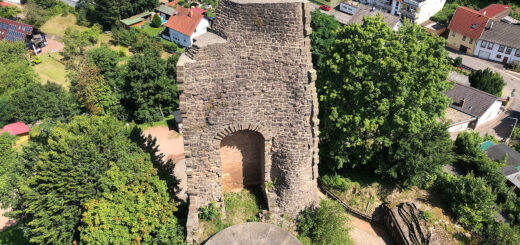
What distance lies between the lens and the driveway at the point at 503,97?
42.9m

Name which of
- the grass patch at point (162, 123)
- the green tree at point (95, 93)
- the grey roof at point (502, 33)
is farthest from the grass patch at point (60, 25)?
the grey roof at point (502, 33)

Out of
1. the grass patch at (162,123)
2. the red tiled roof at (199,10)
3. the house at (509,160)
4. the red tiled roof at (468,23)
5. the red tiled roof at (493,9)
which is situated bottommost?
the grass patch at (162,123)

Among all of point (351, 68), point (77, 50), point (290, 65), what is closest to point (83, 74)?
point (77, 50)

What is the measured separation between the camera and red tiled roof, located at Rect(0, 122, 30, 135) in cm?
4234

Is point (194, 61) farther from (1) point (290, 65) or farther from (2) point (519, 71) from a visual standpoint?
(2) point (519, 71)

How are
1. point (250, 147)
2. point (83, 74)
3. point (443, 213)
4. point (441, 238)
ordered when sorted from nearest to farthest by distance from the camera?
point (250, 147), point (441, 238), point (443, 213), point (83, 74)

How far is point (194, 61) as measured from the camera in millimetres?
13836

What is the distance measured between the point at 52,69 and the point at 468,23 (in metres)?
68.6

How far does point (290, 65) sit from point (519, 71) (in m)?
55.9

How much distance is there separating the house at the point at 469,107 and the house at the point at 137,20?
58.1 metres

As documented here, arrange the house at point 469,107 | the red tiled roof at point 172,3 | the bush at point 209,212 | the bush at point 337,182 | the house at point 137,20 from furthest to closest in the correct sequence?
1. the red tiled roof at point 172,3
2. the house at point 137,20
3. the house at point 469,107
4. the bush at point 337,182
5. the bush at point 209,212

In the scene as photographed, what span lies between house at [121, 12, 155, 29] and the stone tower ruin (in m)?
63.4

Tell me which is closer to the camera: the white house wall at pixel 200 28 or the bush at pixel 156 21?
the white house wall at pixel 200 28

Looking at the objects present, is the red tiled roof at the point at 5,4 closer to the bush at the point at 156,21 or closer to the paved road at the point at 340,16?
the bush at the point at 156,21
